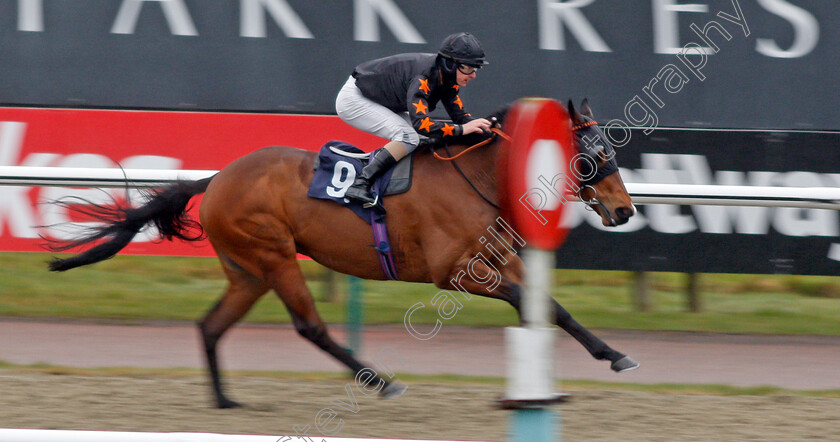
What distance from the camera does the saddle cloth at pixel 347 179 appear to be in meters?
4.50

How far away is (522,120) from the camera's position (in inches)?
93.0

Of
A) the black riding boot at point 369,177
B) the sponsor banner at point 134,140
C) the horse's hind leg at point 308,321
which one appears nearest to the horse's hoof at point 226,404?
the horse's hind leg at point 308,321

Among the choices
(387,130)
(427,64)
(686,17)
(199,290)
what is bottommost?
(199,290)

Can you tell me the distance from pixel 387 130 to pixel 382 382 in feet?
4.01

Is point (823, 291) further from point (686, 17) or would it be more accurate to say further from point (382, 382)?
point (382, 382)

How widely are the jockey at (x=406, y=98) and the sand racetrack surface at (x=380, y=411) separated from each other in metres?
1.03

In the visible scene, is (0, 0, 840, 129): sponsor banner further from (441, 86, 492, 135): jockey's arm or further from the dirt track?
(441, 86, 492, 135): jockey's arm

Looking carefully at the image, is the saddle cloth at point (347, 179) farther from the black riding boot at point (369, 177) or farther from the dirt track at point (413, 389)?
the dirt track at point (413, 389)

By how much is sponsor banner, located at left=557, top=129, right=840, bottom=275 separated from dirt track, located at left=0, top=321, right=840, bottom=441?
0.51 meters

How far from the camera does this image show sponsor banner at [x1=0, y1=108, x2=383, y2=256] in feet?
21.1

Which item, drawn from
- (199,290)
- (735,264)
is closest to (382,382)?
(735,264)

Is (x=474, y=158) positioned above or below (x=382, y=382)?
above

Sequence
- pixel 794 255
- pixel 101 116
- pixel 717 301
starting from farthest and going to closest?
pixel 717 301
pixel 101 116
pixel 794 255

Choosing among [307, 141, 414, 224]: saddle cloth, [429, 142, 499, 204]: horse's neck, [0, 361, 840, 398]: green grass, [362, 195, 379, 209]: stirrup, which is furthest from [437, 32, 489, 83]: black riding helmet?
[0, 361, 840, 398]: green grass
